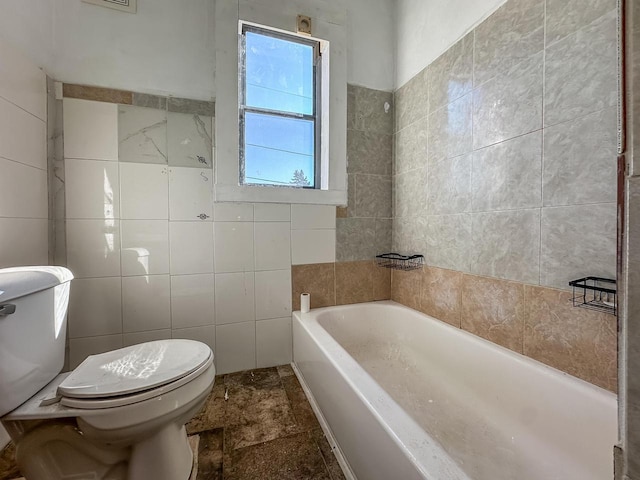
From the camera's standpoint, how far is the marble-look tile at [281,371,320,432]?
1382mm

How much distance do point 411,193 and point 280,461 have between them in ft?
5.42

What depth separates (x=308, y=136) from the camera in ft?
6.71

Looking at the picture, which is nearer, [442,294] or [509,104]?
[509,104]

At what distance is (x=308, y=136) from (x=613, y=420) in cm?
201

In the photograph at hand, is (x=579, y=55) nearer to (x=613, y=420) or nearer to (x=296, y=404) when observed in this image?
(x=613, y=420)

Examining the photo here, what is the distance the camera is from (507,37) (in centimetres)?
128

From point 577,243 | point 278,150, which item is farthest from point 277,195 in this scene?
point 577,243

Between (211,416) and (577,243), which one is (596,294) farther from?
(211,416)

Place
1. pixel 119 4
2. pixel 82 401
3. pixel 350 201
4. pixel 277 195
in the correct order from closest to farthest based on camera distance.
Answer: pixel 82 401, pixel 119 4, pixel 277 195, pixel 350 201

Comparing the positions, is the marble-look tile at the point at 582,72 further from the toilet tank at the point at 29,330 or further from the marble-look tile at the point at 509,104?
the toilet tank at the point at 29,330

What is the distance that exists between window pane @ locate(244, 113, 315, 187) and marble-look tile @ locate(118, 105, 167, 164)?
19.0 inches

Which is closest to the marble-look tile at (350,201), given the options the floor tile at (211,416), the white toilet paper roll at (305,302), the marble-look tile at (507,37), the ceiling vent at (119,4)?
the white toilet paper roll at (305,302)

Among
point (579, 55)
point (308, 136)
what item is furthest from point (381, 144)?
point (579, 55)

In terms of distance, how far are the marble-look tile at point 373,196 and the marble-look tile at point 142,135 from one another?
4.12ft
